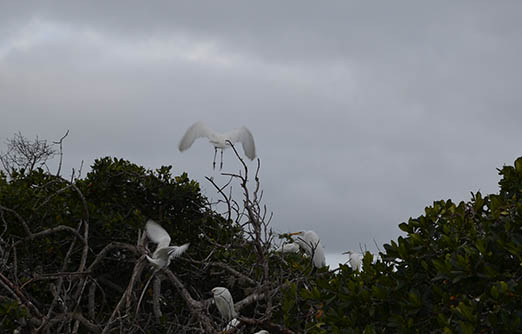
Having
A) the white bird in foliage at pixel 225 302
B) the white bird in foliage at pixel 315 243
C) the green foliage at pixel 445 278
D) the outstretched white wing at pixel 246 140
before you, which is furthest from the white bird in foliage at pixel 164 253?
the white bird in foliage at pixel 315 243

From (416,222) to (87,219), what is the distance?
14.5 ft

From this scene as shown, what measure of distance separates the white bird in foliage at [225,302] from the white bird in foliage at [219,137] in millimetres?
1719

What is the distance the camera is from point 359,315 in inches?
147

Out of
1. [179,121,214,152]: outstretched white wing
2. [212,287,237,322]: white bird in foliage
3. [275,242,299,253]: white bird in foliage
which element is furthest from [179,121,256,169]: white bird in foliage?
[212,287,237,322]: white bird in foliage

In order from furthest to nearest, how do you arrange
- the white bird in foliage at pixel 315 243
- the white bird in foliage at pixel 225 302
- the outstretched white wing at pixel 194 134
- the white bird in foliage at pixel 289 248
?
the white bird in foliage at pixel 315 243, the outstretched white wing at pixel 194 134, the white bird in foliage at pixel 289 248, the white bird in foliage at pixel 225 302

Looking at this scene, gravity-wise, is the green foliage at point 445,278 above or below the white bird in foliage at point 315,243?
below

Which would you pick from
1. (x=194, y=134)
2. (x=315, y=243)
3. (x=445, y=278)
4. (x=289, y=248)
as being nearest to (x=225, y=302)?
(x=289, y=248)

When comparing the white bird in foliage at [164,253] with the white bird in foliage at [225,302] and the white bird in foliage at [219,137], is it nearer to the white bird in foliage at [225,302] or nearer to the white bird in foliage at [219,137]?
the white bird in foliage at [225,302]

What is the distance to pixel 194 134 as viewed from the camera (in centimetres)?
818

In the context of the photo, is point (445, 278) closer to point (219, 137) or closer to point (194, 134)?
point (219, 137)

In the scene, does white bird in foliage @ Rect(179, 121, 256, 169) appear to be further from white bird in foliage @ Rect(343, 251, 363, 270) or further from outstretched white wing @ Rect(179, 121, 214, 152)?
white bird in foliage @ Rect(343, 251, 363, 270)

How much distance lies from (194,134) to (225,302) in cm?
241

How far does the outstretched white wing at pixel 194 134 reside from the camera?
8.12 metres

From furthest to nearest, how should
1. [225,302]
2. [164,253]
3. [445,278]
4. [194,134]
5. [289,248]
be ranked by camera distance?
[194,134]
[289,248]
[225,302]
[164,253]
[445,278]
